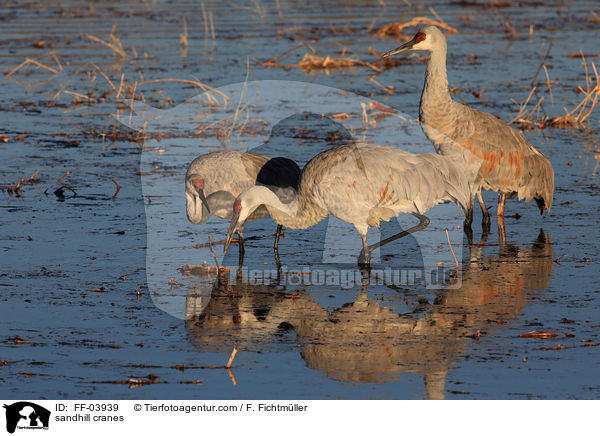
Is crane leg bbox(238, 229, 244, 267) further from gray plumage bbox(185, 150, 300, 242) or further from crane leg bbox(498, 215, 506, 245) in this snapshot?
crane leg bbox(498, 215, 506, 245)

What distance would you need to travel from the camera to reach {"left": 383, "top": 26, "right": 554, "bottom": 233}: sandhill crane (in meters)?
7.79

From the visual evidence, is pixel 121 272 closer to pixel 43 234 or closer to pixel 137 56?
pixel 43 234

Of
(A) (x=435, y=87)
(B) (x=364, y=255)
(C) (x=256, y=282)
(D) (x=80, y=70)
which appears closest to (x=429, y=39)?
(A) (x=435, y=87)

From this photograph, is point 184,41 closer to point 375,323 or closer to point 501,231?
point 501,231

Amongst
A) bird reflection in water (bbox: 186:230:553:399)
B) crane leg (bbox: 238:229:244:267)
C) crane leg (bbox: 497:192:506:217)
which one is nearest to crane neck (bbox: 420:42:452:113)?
crane leg (bbox: 497:192:506:217)

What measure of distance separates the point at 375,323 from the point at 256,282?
1119 millimetres

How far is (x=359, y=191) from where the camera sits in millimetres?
6762

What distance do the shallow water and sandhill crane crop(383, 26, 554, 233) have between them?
11.2 inches

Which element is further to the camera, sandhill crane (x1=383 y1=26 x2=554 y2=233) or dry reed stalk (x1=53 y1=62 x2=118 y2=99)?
dry reed stalk (x1=53 y1=62 x2=118 y2=99)

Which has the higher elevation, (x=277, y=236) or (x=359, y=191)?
(x=359, y=191)

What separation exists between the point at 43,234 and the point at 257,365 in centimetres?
291

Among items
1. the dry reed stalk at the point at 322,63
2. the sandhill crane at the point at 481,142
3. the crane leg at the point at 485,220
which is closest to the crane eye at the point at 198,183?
the sandhill crane at the point at 481,142

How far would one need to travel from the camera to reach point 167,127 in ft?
34.8

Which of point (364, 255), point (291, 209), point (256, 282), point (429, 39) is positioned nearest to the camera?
point (256, 282)
